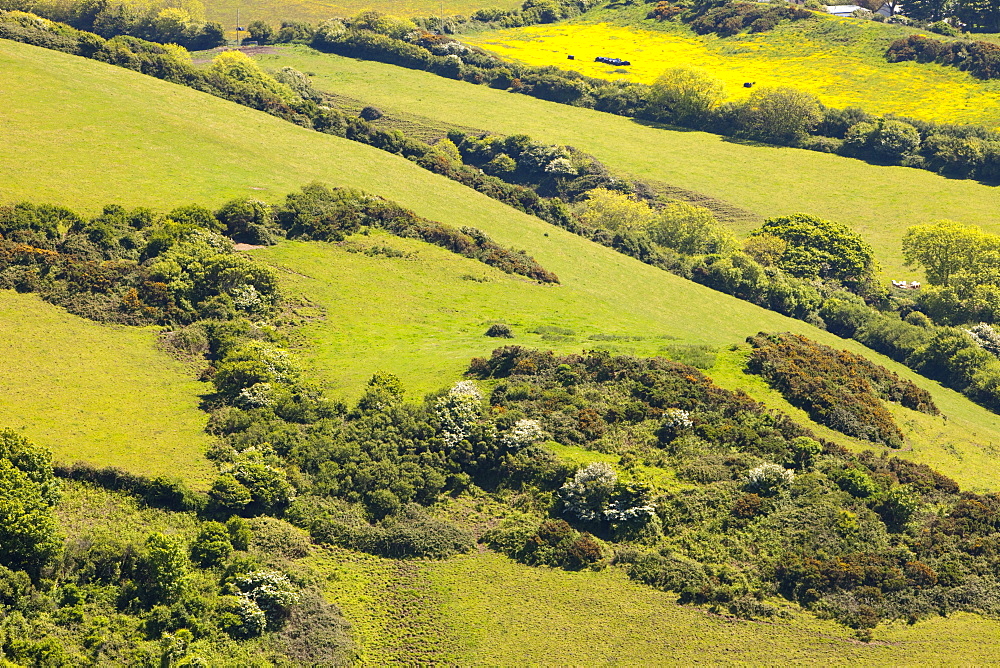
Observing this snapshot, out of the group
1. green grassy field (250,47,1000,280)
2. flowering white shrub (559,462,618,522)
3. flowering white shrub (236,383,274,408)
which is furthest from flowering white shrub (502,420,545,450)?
green grassy field (250,47,1000,280)

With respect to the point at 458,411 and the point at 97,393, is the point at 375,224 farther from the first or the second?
the point at 458,411

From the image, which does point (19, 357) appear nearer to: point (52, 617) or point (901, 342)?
point (52, 617)

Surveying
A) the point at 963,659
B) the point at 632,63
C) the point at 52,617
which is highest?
the point at 632,63

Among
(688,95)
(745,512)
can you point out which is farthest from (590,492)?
(688,95)

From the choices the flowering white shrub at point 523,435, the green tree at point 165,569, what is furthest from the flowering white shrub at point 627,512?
the green tree at point 165,569

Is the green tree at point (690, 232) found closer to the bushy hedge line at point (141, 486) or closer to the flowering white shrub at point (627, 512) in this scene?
the flowering white shrub at point (627, 512)

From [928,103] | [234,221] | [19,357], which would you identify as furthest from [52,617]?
[928,103]
